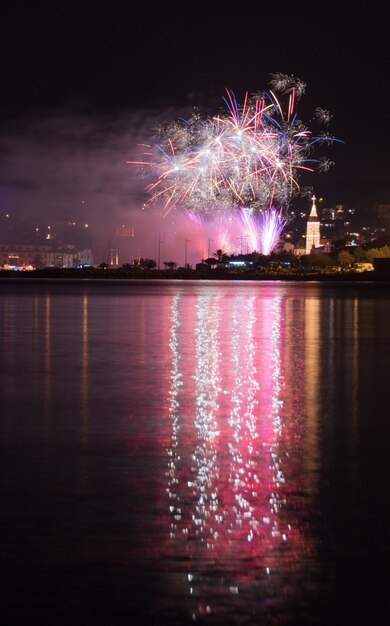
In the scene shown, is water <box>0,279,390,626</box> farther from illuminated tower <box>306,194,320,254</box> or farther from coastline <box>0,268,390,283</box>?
illuminated tower <box>306,194,320,254</box>

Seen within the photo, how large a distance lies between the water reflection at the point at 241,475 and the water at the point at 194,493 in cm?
2

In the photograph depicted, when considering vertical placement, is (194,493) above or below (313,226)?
below

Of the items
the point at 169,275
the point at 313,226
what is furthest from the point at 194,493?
the point at 313,226

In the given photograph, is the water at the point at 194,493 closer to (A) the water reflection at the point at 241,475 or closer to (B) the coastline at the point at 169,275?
(A) the water reflection at the point at 241,475

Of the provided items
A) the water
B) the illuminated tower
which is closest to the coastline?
the water

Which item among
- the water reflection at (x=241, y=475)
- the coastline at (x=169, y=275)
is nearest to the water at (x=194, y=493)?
the water reflection at (x=241, y=475)

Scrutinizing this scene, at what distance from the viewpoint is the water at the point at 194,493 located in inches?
154

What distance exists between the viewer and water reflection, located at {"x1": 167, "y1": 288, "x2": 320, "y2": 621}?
4.19 m

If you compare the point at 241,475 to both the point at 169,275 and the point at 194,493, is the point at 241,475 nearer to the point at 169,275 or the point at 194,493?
the point at 194,493

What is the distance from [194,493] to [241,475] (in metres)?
0.64

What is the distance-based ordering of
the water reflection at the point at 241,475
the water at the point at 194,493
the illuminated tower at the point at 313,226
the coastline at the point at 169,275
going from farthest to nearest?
the illuminated tower at the point at 313,226 → the coastline at the point at 169,275 → the water reflection at the point at 241,475 → the water at the point at 194,493

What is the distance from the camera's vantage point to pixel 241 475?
20.8 feet

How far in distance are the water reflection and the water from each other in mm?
15

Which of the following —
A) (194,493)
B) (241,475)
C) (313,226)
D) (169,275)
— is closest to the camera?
(194,493)
